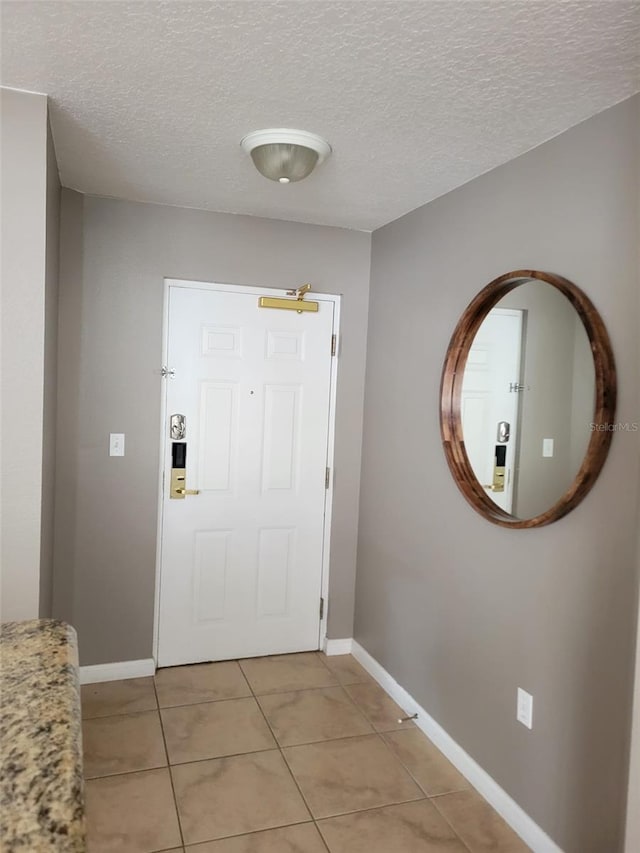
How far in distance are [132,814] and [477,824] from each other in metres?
1.18

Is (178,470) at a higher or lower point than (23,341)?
lower

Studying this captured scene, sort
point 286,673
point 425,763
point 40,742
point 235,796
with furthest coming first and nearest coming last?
point 286,673 → point 425,763 → point 235,796 → point 40,742

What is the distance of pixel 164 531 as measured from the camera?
3146 mm

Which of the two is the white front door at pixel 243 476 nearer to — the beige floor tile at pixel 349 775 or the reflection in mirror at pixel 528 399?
the beige floor tile at pixel 349 775

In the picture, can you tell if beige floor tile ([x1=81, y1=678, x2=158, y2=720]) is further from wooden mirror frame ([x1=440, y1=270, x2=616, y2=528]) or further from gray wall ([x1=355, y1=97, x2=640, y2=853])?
wooden mirror frame ([x1=440, y1=270, x2=616, y2=528])

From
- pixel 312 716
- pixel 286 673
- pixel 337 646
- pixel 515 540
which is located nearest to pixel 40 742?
pixel 515 540

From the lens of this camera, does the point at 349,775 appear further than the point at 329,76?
Yes

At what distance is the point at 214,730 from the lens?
269 centimetres

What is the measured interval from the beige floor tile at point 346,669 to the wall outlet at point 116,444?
155 centimetres

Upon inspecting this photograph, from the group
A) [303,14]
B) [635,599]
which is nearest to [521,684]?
[635,599]

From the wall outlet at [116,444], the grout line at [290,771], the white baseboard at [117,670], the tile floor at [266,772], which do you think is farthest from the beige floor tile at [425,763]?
the wall outlet at [116,444]

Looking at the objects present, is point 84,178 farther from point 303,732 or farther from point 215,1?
point 303,732

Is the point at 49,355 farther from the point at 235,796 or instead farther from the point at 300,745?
the point at 300,745

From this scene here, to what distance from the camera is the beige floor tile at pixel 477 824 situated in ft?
6.82
